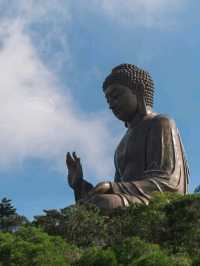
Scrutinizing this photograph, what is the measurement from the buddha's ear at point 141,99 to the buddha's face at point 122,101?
0.09m

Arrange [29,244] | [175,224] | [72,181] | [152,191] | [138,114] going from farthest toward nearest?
[138,114] → [72,181] → [152,191] → [175,224] → [29,244]

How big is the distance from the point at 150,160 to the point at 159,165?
0.26 m

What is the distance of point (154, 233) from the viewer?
11.4 meters

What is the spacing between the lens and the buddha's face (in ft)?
55.0

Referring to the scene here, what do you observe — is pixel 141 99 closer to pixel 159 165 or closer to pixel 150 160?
pixel 150 160

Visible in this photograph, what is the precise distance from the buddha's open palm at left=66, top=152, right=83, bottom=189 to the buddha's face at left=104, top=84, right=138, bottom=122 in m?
1.94

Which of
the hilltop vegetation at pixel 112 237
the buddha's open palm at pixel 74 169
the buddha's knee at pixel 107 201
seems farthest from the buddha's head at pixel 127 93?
the hilltop vegetation at pixel 112 237

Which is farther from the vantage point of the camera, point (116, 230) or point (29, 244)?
point (116, 230)

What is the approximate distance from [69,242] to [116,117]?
610 centimetres

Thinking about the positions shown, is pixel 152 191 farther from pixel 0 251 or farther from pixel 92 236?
pixel 0 251

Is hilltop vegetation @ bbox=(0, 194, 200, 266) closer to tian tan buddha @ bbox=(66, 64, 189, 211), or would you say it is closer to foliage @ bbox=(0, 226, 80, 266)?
foliage @ bbox=(0, 226, 80, 266)

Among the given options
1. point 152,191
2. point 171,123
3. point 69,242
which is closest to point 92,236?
point 69,242

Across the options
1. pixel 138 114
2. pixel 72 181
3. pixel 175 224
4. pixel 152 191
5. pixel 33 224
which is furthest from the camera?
pixel 138 114

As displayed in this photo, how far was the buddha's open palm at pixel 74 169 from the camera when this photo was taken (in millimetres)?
15422
